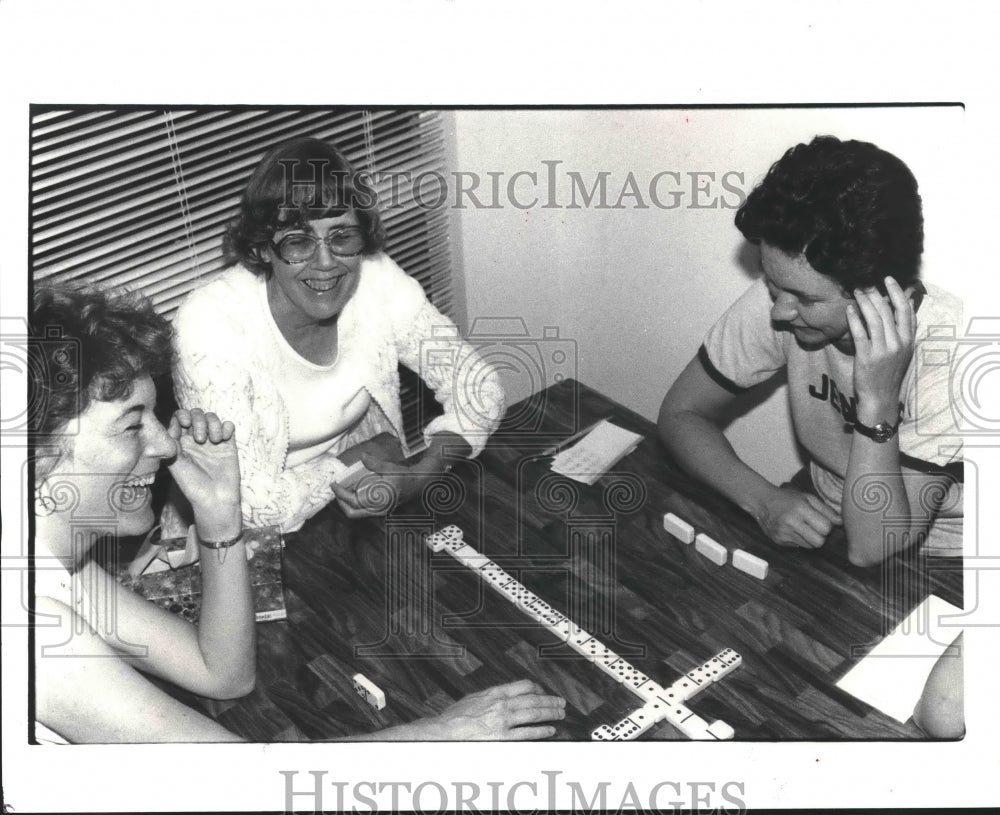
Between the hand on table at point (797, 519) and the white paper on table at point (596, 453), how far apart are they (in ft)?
0.82

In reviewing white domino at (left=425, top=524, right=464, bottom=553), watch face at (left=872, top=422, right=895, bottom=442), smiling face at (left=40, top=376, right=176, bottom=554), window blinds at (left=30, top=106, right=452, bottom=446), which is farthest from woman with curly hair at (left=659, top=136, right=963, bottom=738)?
smiling face at (left=40, top=376, right=176, bottom=554)

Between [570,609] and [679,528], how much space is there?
225 millimetres

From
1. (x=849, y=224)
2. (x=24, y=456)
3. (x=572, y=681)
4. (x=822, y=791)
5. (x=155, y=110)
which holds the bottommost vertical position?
(x=822, y=791)

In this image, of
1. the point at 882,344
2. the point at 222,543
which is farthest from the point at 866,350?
the point at 222,543

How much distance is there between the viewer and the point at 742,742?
5.03ft

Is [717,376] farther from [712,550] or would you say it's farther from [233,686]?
[233,686]

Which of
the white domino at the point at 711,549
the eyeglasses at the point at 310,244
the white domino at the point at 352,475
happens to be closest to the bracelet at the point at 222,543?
the white domino at the point at 352,475

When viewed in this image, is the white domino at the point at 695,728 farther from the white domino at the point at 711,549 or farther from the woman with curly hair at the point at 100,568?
the woman with curly hair at the point at 100,568

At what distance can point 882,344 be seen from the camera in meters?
1.61

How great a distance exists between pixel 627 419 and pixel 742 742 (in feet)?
1.89

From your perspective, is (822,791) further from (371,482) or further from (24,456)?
(24,456)
